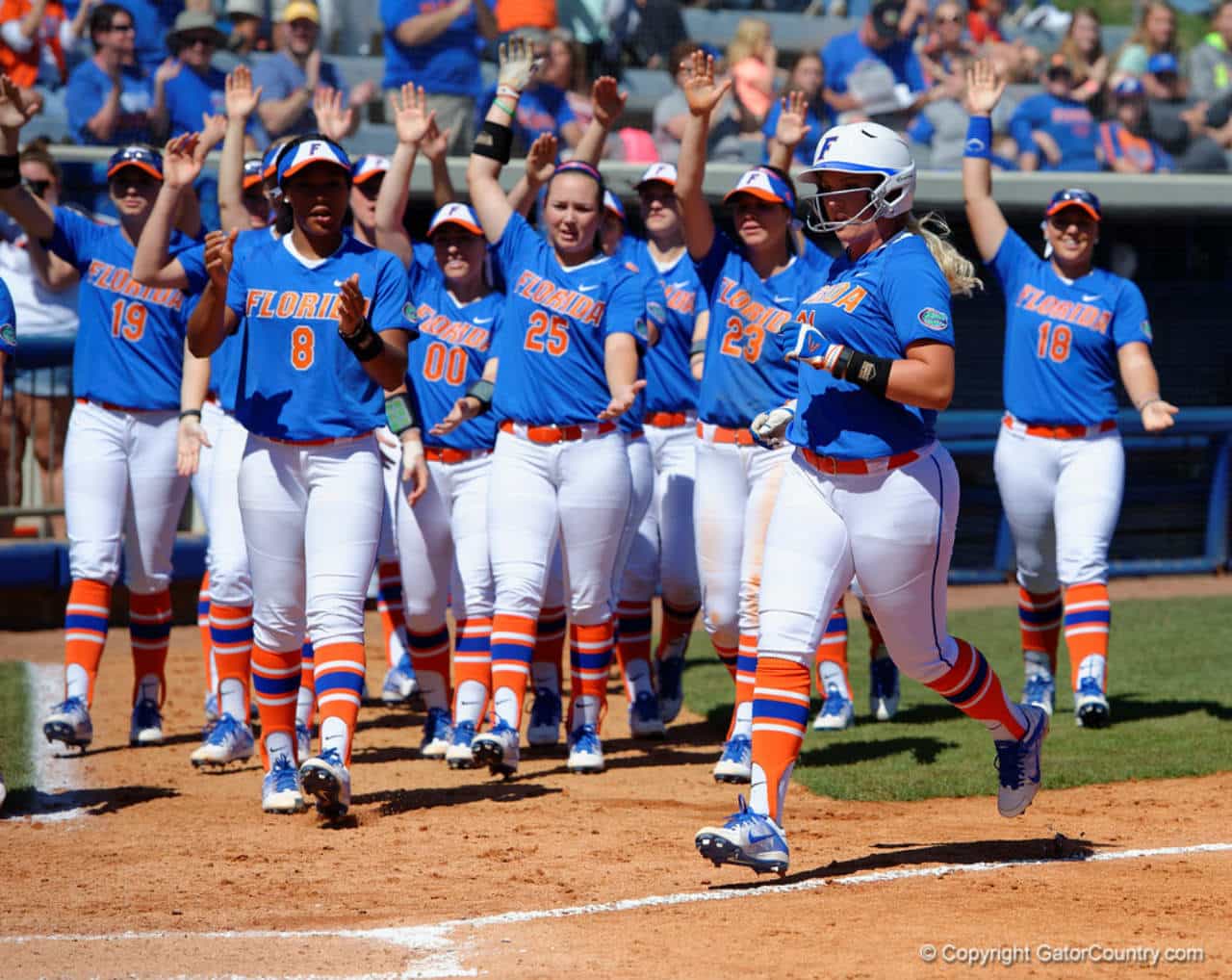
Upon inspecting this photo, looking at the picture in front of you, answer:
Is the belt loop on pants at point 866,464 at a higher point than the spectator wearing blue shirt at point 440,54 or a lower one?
lower

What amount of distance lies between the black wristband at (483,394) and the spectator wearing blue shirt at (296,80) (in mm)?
5332

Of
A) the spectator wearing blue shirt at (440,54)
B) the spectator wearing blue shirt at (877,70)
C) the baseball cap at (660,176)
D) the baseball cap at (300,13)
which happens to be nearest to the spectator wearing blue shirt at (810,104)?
the spectator wearing blue shirt at (877,70)

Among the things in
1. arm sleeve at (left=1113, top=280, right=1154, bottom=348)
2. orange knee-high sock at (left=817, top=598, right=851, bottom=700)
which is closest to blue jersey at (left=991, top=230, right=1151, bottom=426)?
arm sleeve at (left=1113, top=280, right=1154, bottom=348)

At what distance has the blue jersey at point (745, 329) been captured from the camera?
261 inches

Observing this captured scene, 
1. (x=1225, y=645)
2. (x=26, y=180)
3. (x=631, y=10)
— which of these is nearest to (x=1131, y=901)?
(x=1225, y=645)

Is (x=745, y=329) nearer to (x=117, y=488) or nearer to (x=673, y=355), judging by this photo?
(x=673, y=355)

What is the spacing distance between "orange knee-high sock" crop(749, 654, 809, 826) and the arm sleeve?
11.4ft

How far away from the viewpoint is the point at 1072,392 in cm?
762

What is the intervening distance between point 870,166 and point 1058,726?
12.0 feet

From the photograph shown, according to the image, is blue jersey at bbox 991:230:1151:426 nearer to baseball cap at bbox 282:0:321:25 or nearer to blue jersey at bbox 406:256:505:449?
blue jersey at bbox 406:256:505:449

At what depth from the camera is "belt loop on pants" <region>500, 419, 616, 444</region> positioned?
657 centimetres

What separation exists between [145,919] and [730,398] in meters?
3.06

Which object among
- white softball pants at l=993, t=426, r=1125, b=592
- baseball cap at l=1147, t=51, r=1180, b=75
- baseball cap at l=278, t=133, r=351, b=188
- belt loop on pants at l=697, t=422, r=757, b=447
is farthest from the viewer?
baseball cap at l=1147, t=51, r=1180, b=75

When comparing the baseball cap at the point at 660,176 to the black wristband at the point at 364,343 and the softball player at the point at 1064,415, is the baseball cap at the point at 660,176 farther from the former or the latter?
the black wristband at the point at 364,343
